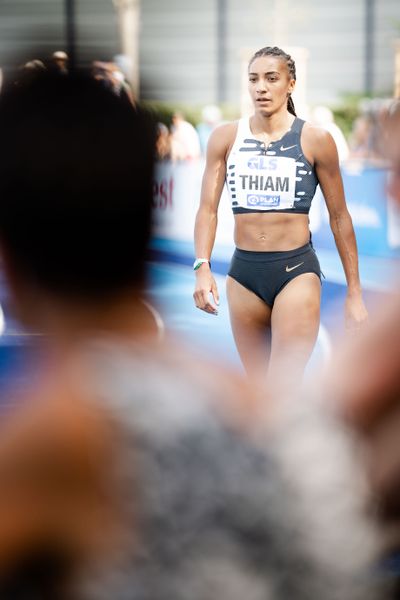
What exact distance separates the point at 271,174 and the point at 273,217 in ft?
0.54

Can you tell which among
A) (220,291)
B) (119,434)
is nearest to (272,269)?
(119,434)

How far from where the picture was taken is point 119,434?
1.24 metres

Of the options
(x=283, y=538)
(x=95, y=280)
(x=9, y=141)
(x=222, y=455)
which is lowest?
(x=283, y=538)

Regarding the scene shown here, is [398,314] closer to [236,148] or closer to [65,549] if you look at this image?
[65,549]

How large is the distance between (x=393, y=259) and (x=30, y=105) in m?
7.83

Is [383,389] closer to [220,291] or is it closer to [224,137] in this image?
[224,137]

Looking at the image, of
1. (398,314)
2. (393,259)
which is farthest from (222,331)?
(398,314)

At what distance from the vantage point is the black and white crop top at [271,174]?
144 inches

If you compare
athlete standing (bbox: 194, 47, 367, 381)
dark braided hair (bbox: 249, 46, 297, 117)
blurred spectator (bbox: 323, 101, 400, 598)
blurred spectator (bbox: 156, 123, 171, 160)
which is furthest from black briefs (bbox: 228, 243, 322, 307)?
Result: blurred spectator (bbox: 156, 123, 171, 160)

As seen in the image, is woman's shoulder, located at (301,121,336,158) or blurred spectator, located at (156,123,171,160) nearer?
blurred spectator, located at (156,123,171,160)

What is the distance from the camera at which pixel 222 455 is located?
4.23 feet

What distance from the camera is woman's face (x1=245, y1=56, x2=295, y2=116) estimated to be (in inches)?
142

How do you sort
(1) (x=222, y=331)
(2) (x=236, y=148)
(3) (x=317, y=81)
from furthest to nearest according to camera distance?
1. (3) (x=317, y=81)
2. (1) (x=222, y=331)
3. (2) (x=236, y=148)

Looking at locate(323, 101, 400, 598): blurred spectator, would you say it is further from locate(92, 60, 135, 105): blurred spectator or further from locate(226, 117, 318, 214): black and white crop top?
locate(226, 117, 318, 214): black and white crop top
